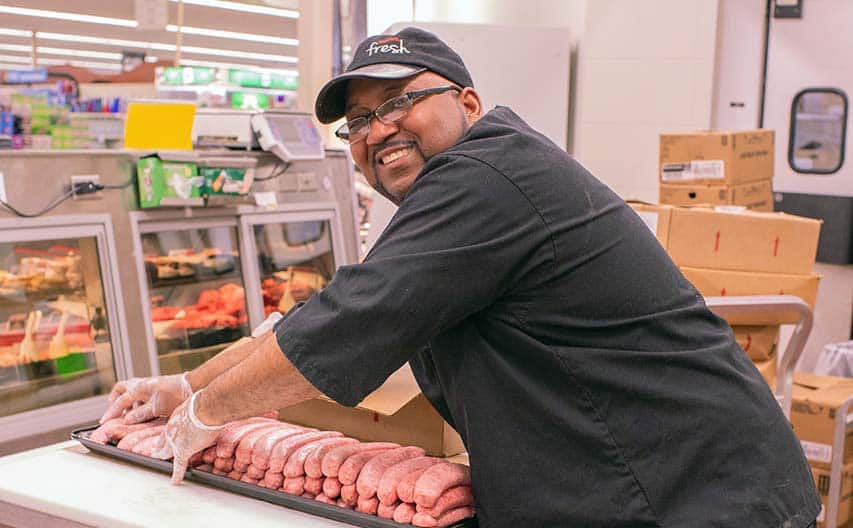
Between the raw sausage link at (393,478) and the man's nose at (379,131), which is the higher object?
the man's nose at (379,131)

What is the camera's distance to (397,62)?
6.27ft

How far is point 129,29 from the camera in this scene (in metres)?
19.7

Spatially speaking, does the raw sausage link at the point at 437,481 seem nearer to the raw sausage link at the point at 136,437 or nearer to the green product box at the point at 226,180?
the raw sausage link at the point at 136,437

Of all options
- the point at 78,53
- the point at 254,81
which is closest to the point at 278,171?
the point at 254,81

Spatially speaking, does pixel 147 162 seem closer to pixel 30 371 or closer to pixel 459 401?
pixel 30 371

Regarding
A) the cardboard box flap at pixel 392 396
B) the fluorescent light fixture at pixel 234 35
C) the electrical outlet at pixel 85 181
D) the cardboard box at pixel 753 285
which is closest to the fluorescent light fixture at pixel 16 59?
the fluorescent light fixture at pixel 234 35

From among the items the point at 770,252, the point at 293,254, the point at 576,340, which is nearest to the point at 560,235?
the point at 576,340

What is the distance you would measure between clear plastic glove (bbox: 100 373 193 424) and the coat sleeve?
2.29 ft

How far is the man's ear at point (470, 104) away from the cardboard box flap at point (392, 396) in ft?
2.18

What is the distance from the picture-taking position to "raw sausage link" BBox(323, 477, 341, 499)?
1957 millimetres

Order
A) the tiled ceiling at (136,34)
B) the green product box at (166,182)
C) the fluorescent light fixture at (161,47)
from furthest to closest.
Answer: the fluorescent light fixture at (161,47)
the tiled ceiling at (136,34)
the green product box at (166,182)

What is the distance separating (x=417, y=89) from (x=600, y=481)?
34.1 inches

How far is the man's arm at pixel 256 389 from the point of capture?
70.4 inches

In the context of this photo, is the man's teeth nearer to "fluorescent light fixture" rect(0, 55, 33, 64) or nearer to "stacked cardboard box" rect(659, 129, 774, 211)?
"stacked cardboard box" rect(659, 129, 774, 211)
